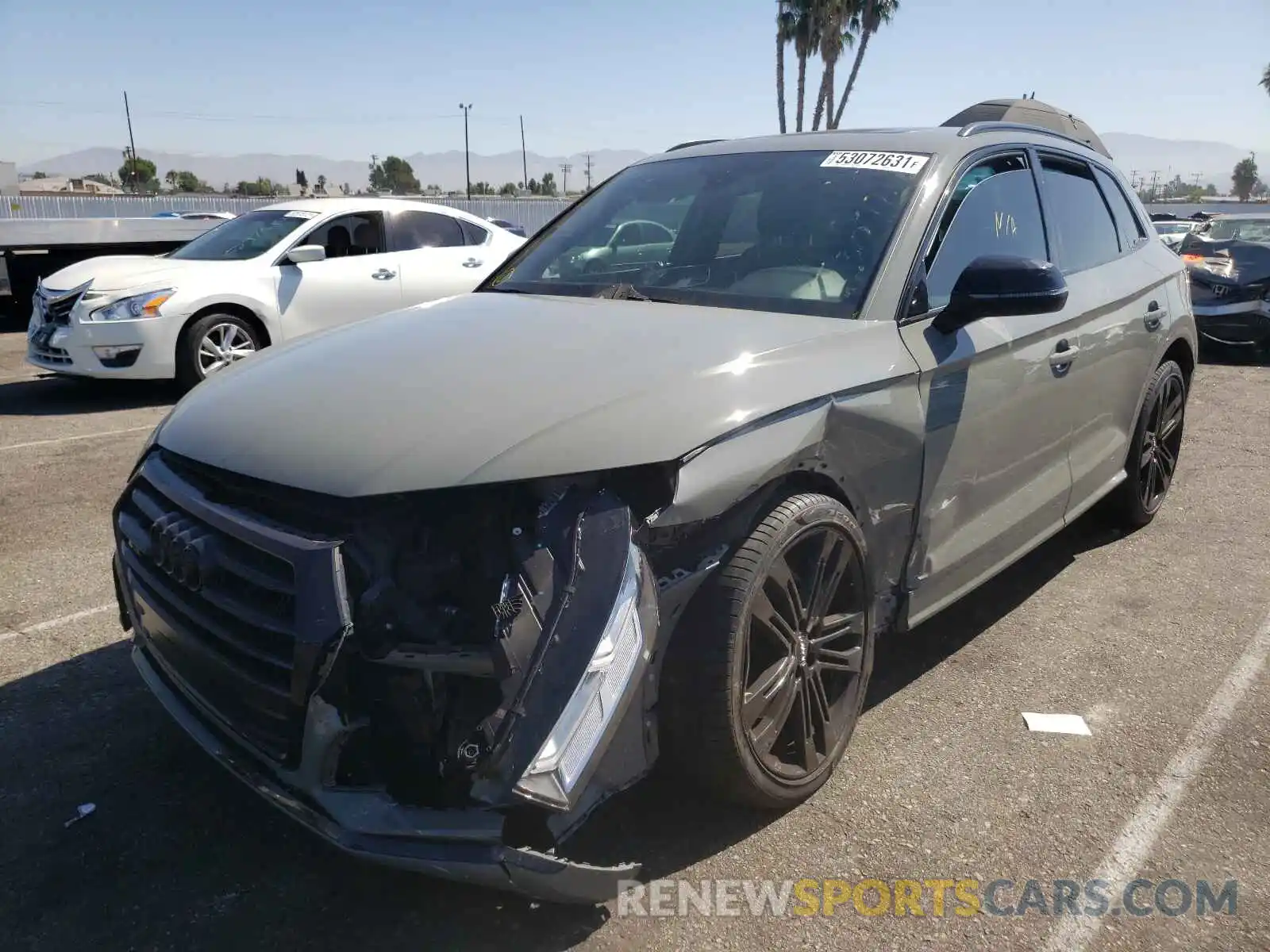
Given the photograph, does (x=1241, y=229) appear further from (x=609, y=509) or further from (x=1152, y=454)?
(x=609, y=509)

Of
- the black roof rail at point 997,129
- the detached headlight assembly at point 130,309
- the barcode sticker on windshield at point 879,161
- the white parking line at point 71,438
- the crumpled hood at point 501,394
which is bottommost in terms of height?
the white parking line at point 71,438

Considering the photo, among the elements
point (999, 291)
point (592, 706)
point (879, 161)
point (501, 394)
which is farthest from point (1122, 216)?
point (592, 706)

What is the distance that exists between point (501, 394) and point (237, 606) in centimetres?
73

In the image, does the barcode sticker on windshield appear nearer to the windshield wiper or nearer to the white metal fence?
the windshield wiper

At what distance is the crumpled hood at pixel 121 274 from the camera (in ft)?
25.4

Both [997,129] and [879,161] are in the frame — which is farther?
[997,129]

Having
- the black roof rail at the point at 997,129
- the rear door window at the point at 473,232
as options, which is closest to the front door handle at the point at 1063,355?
the black roof rail at the point at 997,129

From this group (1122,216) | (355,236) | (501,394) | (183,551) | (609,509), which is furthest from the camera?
(355,236)

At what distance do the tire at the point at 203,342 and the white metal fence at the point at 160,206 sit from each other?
16236mm

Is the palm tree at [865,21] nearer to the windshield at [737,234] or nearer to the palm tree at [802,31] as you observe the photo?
the palm tree at [802,31]

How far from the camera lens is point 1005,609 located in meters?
→ 3.96

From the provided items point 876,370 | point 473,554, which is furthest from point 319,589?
point 876,370

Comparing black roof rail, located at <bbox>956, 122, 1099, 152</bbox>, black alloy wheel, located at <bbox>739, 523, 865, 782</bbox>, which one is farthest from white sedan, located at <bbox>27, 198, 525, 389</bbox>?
black alloy wheel, located at <bbox>739, 523, 865, 782</bbox>

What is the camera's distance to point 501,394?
7.59ft
